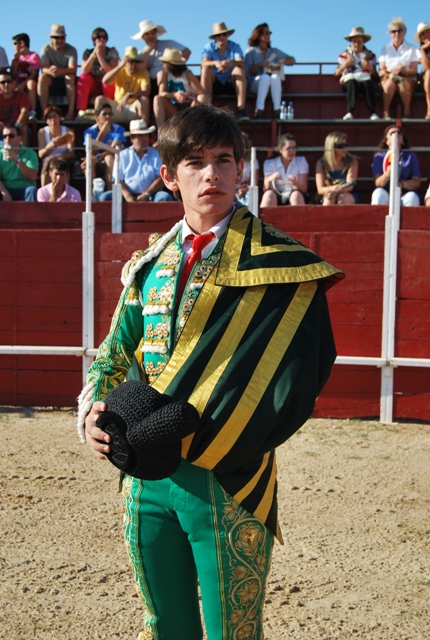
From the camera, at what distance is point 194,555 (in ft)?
5.77

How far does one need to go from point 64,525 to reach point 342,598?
151 centimetres

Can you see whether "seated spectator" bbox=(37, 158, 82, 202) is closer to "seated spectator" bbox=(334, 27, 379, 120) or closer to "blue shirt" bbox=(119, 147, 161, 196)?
"blue shirt" bbox=(119, 147, 161, 196)

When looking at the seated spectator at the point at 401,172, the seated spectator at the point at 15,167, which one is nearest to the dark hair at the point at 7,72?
the seated spectator at the point at 15,167

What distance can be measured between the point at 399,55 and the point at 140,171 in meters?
3.69

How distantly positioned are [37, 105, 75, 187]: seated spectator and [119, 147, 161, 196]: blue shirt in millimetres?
815

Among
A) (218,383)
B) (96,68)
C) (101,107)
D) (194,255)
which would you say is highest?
(96,68)

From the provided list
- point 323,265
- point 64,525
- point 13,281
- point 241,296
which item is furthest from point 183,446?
point 13,281

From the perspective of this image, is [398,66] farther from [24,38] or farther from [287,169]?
[24,38]

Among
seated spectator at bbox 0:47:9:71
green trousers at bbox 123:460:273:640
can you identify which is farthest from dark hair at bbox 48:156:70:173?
green trousers at bbox 123:460:273:640

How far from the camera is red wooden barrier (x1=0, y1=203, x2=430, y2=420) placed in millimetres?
6684

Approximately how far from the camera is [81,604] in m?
3.03

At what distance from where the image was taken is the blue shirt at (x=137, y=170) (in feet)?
26.6

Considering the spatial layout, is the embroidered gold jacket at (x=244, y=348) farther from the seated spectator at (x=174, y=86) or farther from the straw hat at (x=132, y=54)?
the straw hat at (x=132, y=54)

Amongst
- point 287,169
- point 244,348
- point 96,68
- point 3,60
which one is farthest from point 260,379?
point 3,60
